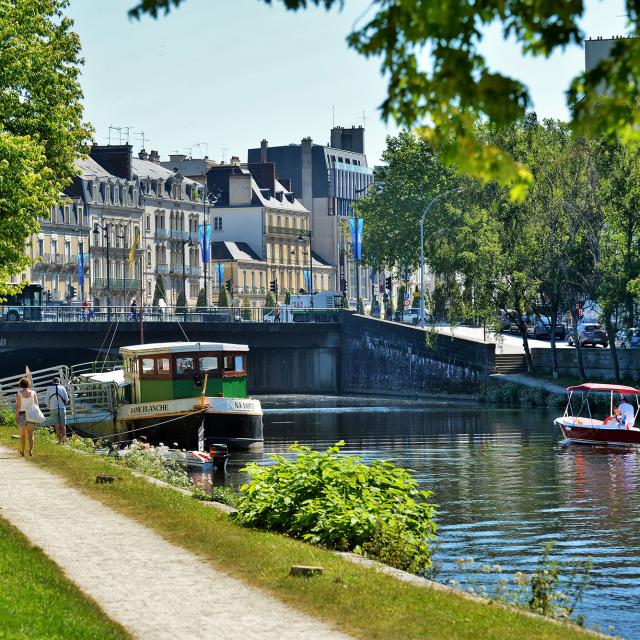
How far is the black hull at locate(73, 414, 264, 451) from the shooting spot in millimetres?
54188

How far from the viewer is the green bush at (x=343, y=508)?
2009cm

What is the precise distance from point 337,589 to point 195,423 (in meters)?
38.1

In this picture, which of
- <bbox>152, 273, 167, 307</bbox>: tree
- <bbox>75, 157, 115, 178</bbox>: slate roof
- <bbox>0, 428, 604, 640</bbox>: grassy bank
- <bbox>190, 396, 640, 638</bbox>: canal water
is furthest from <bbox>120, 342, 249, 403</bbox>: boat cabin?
<bbox>75, 157, 115, 178</bbox>: slate roof

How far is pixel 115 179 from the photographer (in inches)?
6132

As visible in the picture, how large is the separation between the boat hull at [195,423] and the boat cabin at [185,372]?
875 millimetres

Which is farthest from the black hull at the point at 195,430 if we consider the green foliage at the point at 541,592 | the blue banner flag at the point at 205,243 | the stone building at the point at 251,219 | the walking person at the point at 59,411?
the stone building at the point at 251,219

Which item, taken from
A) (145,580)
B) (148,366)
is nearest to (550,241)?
(148,366)

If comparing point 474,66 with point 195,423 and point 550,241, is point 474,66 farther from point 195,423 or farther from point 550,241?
point 550,241

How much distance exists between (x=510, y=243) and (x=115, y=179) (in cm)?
7890

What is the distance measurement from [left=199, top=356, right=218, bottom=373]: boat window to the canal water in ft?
12.4

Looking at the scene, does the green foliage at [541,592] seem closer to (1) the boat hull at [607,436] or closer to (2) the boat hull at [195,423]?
(2) the boat hull at [195,423]

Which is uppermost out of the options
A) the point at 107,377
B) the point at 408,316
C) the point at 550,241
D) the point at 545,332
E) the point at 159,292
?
the point at 159,292

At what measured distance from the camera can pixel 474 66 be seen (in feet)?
33.1

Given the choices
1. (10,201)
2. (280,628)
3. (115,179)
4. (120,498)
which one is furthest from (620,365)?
(115,179)
